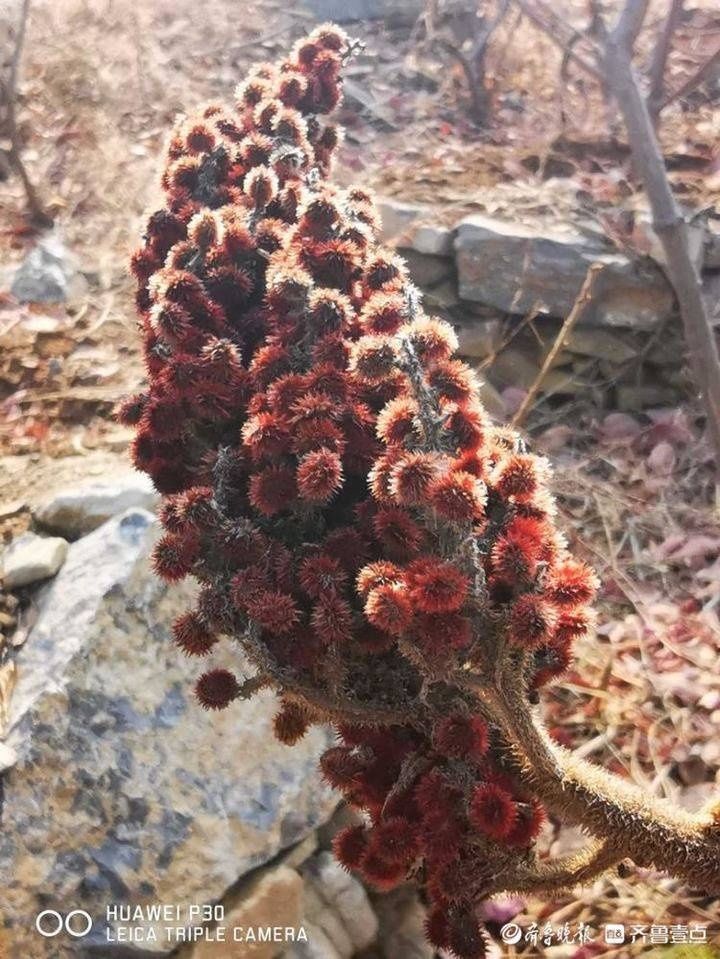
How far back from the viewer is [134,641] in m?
2.39

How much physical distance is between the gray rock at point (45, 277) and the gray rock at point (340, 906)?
262cm

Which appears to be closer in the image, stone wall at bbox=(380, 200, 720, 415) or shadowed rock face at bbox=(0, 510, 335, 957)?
shadowed rock face at bbox=(0, 510, 335, 957)

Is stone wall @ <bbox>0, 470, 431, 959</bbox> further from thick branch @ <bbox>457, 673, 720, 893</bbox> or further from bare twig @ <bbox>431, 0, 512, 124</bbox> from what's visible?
bare twig @ <bbox>431, 0, 512, 124</bbox>

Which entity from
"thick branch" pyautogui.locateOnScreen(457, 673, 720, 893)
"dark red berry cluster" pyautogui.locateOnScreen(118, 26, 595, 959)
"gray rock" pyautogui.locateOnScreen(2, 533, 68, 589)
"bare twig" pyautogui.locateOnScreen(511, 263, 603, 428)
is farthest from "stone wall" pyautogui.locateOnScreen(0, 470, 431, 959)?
"bare twig" pyautogui.locateOnScreen(511, 263, 603, 428)

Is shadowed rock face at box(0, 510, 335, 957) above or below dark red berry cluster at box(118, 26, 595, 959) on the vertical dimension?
below

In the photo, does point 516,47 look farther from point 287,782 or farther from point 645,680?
point 287,782

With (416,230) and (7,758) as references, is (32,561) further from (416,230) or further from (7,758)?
(416,230)

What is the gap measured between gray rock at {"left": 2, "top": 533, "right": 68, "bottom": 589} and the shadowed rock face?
0.29m

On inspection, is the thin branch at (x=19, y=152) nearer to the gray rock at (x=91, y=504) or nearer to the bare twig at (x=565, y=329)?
the gray rock at (x=91, y=504)

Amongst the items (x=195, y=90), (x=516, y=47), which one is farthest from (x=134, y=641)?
(x=516, y=47)

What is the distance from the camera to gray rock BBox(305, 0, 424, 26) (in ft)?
18.5

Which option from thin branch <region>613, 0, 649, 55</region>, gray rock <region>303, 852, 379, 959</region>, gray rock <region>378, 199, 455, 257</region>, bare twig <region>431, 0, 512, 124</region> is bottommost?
gray rock <region>303, 852, 379, 959</region>

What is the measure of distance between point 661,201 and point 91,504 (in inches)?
76.3

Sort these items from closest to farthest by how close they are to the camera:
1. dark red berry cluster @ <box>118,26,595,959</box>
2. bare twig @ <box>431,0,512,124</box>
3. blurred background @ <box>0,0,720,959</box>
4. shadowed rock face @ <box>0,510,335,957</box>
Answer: dark red berry cluster @ <box>118,26,595,959</box> → shadowed rock face @ <box>0,510,335,957</box> → blurred background @ <box>0,0,720,959</box> → bare twig @ <box>431,0,512,124</box>
